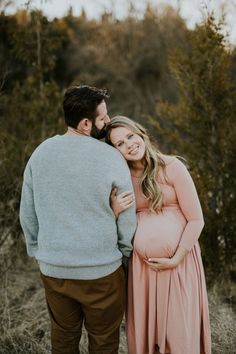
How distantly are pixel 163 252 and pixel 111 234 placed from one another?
0.38m

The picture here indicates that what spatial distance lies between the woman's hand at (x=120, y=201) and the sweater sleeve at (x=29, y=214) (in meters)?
0.47

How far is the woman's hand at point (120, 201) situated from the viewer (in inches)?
93.7

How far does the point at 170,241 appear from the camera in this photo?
2549 millimetres

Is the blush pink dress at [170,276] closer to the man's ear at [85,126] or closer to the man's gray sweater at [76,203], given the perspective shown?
the man's gray sweater at [76,203]

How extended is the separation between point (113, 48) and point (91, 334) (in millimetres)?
12561

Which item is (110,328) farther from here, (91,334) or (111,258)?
(111,258)

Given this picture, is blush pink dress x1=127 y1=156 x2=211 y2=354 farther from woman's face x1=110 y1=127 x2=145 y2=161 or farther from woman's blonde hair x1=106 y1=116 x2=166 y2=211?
woman's face x1=110 y1=127 x2=145 y2=161

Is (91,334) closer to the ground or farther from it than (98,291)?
closer to the ground

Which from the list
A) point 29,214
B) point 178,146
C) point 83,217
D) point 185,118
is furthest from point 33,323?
point 185,118

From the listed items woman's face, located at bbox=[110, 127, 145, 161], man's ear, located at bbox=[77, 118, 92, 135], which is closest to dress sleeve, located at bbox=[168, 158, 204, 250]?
woman's face, located at bbox=[110, 127, 145, 161]

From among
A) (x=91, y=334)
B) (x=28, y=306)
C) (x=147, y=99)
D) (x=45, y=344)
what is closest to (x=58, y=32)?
(x=28, y=306)

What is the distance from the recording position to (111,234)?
236 centimetres

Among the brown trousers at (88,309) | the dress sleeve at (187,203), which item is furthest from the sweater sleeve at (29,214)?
the dress sleeve at (187,203)

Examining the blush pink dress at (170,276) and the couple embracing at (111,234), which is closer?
the couple embracing at (111,234)
